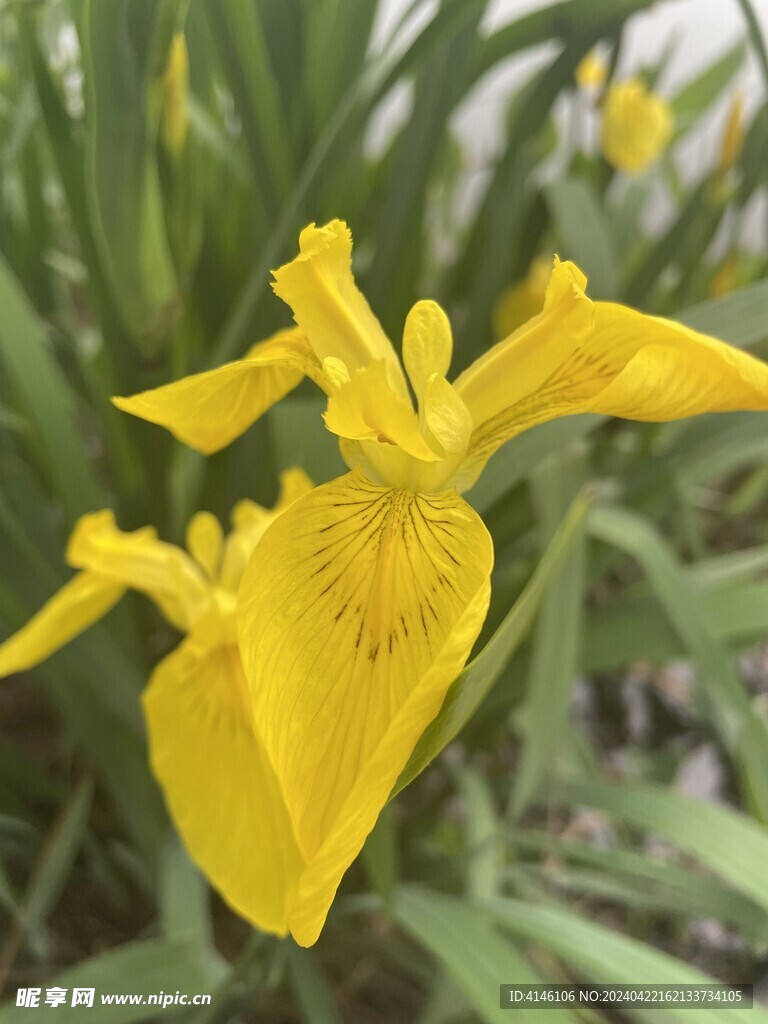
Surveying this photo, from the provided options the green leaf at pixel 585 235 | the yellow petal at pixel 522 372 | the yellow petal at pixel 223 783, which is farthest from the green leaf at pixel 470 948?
the green leaf at pixel 585 235

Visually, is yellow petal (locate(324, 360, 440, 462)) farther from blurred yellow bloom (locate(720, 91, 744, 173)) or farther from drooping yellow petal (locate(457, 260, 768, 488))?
blurred yellow bloom (locate(720, 91, 744, 173))

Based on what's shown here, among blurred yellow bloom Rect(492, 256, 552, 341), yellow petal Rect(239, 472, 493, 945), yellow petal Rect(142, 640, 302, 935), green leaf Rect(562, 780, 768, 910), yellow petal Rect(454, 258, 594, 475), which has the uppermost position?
yellow petal Rect(454, 258, 594, 475)

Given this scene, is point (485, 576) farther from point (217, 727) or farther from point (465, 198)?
point (465, 198)

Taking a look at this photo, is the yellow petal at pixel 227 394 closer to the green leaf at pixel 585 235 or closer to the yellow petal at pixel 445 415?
the yellow petal at pixel 445 415

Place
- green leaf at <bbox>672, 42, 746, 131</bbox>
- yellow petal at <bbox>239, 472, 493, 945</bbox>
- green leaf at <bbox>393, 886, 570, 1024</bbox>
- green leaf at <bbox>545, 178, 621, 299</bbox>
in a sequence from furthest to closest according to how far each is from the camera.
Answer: green leaf at <bbox>672, 42, 746, 131</bbox>
green leaf at <bbox>545, 178, 621, 299</bbox>
green leaf at <bbox>393, 886, 570, 1024</bbox>
yellow petal at <bbox>239, 472, 493, 945</bbox>

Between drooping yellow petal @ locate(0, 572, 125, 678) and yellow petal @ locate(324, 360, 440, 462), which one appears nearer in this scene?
yellow petal @ locate(324, 360, 440, 462)

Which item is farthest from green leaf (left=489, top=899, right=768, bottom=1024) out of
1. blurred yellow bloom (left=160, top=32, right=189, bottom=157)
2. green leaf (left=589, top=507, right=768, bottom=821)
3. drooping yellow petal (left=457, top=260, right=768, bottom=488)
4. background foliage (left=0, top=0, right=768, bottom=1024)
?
blurred yellow bloom (left=160, top=32, right=189, bottom=157)

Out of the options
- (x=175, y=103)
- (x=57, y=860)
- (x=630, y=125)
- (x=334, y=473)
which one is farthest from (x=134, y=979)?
(x=630, y=125)
